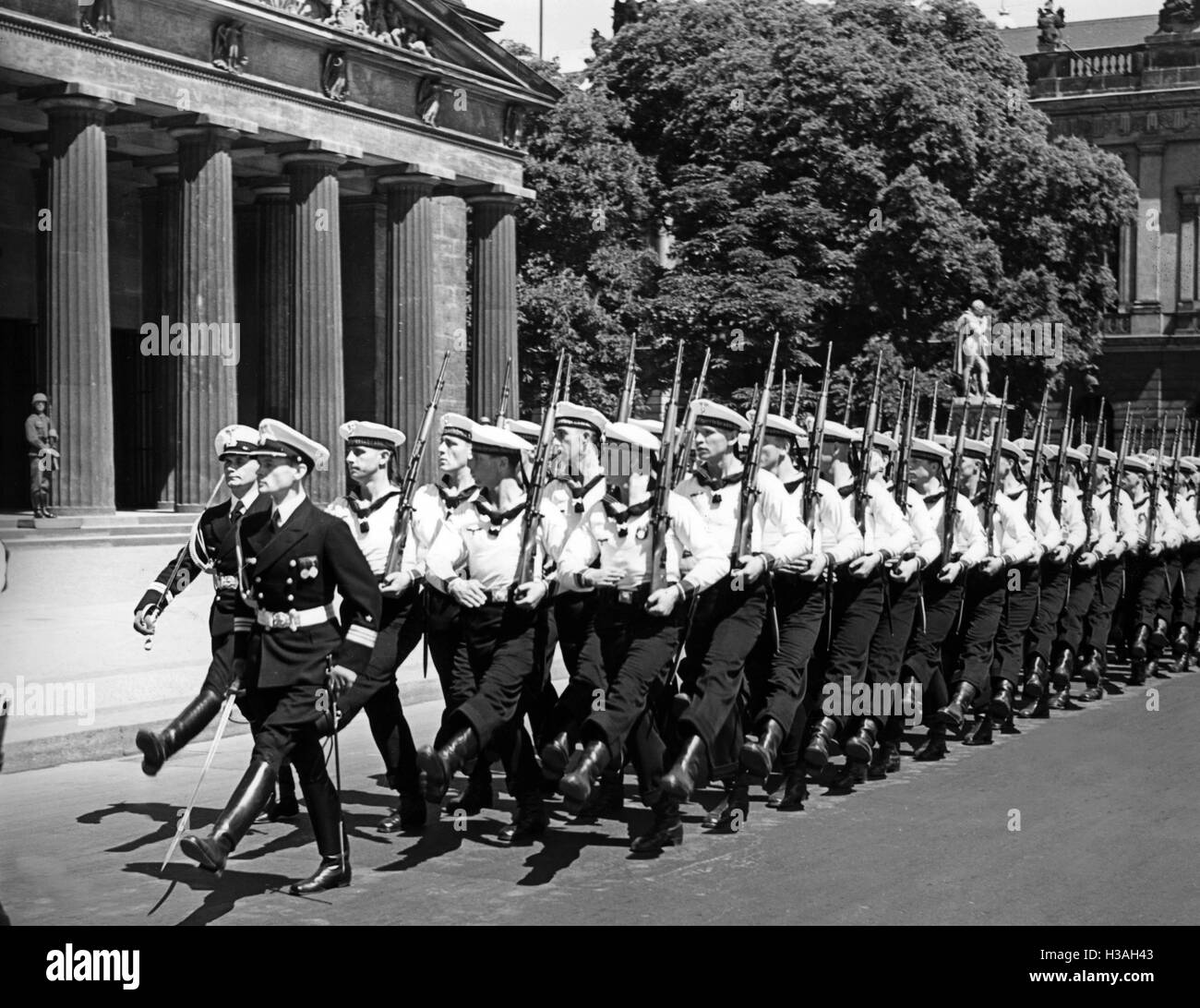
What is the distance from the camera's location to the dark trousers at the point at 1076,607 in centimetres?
1542

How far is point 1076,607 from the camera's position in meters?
15.6

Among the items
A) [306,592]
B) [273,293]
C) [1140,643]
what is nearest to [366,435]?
[306,592]

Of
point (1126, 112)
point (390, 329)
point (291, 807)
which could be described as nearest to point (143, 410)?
point (390, 329)

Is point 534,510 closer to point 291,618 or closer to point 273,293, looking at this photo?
point 291,618

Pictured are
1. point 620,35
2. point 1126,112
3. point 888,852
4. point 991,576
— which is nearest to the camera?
point 888,852

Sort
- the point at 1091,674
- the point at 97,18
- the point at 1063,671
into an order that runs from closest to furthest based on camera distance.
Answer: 1. the point at 1063,671
2. the point at 1091,674
3. the point at 97,18

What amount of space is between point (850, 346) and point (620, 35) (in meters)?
9.00

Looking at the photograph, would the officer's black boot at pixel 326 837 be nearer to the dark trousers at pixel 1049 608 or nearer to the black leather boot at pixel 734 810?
the black leather boot at pixel 734 810

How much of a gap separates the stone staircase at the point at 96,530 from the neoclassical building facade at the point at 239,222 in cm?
52

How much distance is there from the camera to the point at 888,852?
9.27 metres

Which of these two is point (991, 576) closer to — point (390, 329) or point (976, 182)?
point (390, 329)

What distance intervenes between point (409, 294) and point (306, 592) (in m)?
24.6

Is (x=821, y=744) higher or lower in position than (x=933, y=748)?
higher

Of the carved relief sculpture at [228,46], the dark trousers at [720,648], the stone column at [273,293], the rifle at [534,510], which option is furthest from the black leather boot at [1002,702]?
the stone column at [273,293]
